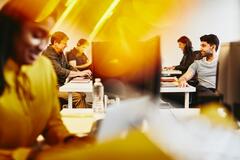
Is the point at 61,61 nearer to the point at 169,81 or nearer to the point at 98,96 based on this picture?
the point at 98,96

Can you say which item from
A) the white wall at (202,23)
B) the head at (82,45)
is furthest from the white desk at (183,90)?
the head at (82,45)

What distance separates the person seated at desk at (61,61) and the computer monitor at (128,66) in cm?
9

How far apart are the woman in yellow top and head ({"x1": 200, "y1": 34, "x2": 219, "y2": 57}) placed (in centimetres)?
74

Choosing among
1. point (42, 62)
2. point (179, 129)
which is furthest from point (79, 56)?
point (179, 129)

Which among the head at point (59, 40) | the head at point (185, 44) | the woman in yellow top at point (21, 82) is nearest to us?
the woman in yellow top at point (21, 82)

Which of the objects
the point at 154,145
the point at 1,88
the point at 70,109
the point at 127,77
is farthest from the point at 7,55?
the point at 154,145

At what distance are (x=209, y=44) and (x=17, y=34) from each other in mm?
898

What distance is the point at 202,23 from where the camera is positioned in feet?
5.77

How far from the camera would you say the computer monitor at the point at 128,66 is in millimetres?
1610

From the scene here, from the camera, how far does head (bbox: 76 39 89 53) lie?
5.45 ft

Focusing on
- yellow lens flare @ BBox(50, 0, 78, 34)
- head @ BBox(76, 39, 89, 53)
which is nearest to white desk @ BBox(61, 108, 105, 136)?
head @ BBox(76, 39, 89, 53)

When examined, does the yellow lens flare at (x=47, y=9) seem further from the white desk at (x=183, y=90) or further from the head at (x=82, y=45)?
the white desk at (x=183, y=90)

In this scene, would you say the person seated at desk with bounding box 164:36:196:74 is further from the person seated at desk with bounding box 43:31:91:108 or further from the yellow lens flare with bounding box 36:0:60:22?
the yellow lens flare with bounding box 36:0:60:22

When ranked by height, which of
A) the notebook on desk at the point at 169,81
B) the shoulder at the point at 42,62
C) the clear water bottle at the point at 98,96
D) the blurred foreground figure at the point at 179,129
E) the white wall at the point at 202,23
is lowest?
the blurred foreground figure at the point at 179,129
